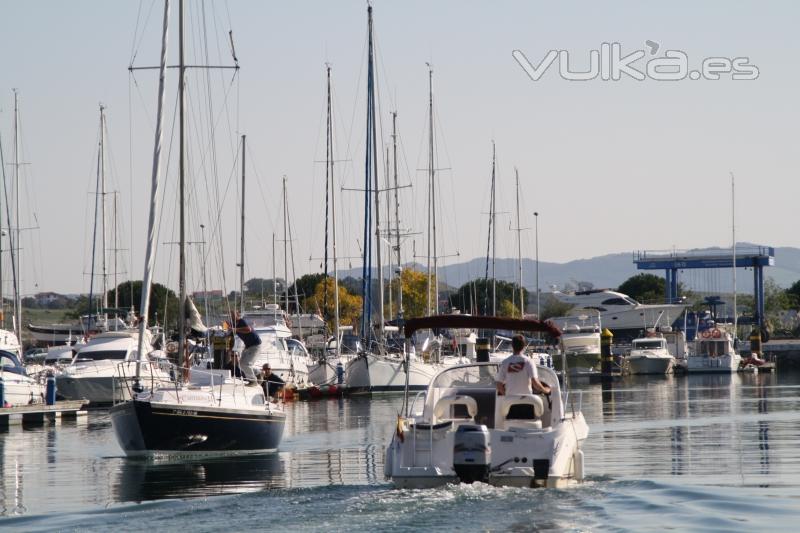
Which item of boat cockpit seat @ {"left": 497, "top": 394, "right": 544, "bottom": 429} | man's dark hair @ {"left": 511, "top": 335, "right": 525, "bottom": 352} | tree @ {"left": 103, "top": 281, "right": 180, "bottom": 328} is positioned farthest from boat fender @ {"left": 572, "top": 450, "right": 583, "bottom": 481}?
tree @ {"left": 103, "top": 281, "right": 180, "bottom": 328}

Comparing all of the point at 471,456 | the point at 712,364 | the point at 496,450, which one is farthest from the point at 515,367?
the point at 712,364

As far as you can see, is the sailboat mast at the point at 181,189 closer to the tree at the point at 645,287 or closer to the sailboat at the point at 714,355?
the sailboat at the point at 714,355

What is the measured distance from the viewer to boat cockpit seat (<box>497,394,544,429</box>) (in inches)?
828

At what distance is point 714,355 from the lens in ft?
272

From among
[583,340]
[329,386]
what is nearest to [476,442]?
[329,386]

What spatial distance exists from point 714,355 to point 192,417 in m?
60.6

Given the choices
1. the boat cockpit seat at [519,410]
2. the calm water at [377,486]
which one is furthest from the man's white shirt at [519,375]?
the calm water at [377,486]

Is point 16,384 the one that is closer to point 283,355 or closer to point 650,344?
point 283,355

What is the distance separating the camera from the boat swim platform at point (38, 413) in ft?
135

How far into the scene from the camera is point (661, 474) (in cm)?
2369

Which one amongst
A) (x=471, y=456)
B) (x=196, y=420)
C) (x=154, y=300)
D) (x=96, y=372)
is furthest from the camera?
(x=154, y=300)

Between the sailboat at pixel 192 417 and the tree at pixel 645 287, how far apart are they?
395 feet

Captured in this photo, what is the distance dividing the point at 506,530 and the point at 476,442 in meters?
2.44

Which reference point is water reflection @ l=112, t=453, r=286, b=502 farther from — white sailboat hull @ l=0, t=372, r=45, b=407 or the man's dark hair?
white sailboat hull @ l=0, t=372, r=45, b=407
